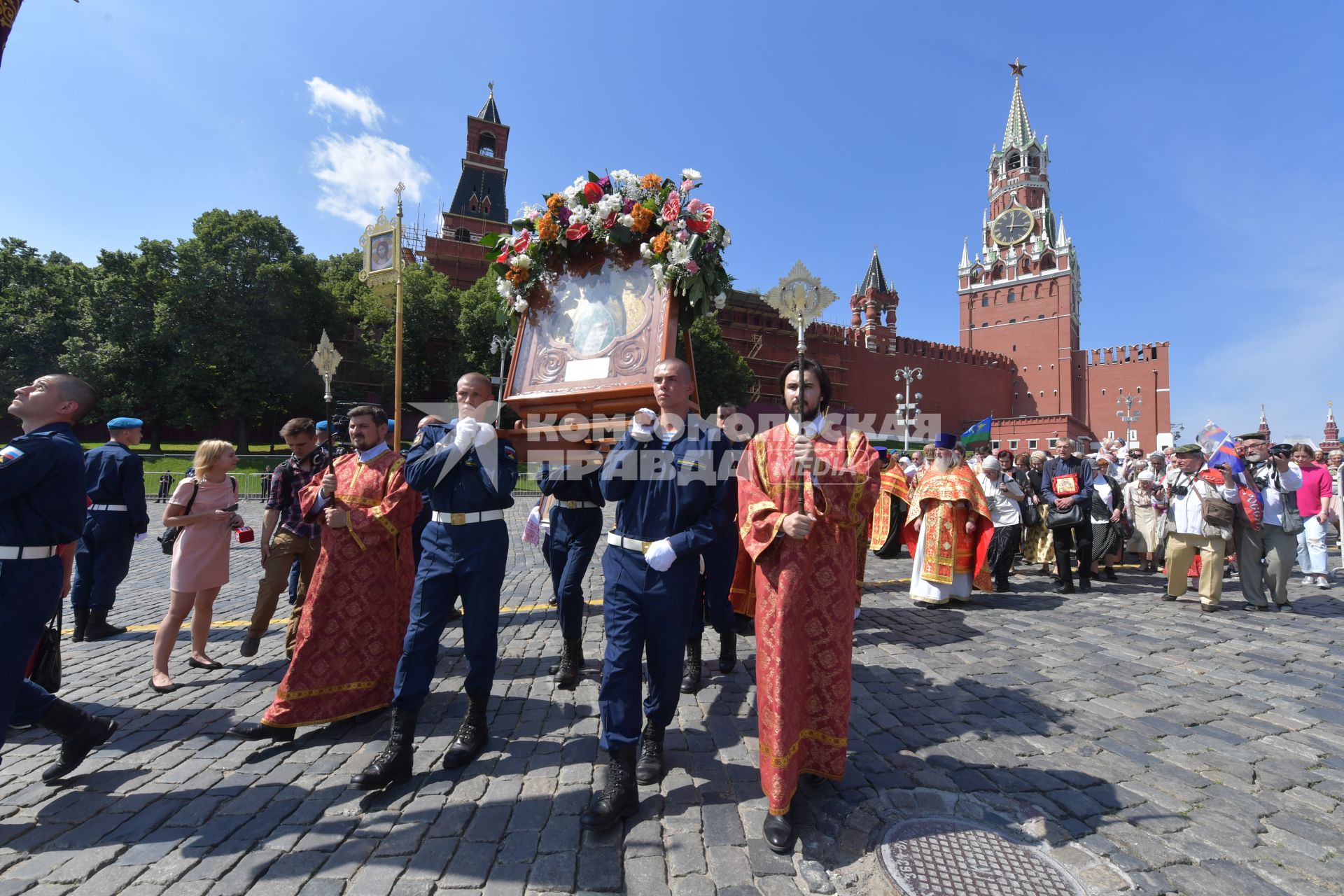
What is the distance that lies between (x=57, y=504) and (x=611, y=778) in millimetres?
3095

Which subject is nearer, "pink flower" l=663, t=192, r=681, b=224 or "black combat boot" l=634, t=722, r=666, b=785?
"black combat boot" l=634, t=722, r=666, b=785

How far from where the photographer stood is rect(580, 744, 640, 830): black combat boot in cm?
271

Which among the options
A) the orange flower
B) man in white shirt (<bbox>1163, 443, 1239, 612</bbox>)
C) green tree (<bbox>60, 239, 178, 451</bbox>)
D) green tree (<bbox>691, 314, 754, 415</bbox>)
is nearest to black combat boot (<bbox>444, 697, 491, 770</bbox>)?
the orange flower

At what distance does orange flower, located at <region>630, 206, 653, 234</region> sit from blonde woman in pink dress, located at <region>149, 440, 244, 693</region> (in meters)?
3.42

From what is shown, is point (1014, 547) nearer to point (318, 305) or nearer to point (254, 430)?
point (318, 305)

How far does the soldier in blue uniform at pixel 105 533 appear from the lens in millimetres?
5789

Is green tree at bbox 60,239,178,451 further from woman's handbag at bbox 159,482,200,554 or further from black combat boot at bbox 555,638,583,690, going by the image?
black combat boot at bbox 555,638,583,690

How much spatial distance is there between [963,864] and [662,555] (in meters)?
1.77

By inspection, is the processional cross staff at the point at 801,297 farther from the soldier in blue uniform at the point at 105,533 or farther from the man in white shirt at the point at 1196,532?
the man in white shirt at the point at 1196,532

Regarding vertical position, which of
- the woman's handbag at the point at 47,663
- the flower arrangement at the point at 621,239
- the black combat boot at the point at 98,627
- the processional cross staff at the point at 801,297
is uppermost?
the flower arrangement at the point at 621,239

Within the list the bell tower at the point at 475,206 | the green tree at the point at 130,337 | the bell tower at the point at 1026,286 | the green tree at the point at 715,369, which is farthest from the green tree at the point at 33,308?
the bell tower at the point at 1026,286

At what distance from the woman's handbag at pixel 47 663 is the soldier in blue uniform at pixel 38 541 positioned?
0.18 m

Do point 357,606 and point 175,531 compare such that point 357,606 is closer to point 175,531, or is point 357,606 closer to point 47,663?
point 47,663

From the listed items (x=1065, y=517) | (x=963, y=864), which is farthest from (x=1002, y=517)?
(x=963, y=864)
